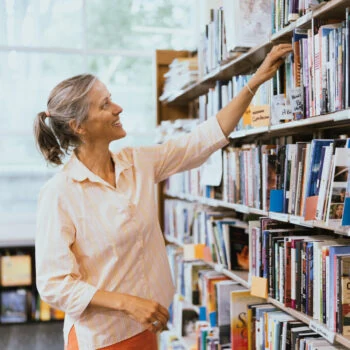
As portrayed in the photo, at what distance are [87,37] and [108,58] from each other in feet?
0.87

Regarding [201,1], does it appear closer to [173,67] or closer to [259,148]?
[173,67]

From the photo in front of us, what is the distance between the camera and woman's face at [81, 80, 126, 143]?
193cm

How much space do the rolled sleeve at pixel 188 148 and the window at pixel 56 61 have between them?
269 centimetres

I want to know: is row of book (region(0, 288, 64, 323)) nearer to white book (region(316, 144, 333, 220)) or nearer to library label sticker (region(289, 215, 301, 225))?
library label sticker (region(289, 215, 301, 225))

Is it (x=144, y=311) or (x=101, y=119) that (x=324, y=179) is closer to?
(x=144, y=311)

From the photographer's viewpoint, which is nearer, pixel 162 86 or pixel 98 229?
pixel 98 229

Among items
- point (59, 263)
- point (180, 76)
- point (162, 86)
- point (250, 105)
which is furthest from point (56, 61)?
point (59, 263)

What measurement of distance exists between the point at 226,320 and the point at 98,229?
107cm

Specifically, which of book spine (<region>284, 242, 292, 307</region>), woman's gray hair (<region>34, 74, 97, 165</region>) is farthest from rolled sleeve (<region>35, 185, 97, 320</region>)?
book spine (<region>284, 242, 292, 307</region>)

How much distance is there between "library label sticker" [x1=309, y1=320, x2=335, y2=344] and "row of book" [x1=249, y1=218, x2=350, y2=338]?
2 cm

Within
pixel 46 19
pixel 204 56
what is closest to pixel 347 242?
pixel 204 56

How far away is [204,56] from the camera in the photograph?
2.96 metres

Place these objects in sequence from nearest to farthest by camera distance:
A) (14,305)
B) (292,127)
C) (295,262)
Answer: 1. (295,262)
2. (292,127)
3. (14,305)

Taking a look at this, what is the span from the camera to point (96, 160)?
1.96 m
